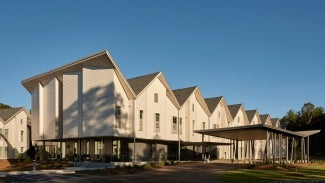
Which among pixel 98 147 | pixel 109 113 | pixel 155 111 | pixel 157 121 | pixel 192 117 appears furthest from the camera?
pixel 192 117

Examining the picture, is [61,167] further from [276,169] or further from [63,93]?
[276,169]

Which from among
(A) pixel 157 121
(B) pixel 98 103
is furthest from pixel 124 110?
(A) pixel 157 121

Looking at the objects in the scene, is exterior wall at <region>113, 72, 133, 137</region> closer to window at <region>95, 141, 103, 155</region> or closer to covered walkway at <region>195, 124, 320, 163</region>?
window at <region>95, 141, 103, 155</region>

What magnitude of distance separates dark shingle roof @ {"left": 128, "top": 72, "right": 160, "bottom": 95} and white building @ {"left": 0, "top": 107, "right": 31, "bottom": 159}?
24433 millimetres

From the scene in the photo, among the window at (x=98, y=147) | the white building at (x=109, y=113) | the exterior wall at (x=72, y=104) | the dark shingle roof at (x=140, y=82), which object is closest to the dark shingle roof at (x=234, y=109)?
the white building at (x=109, y=113)

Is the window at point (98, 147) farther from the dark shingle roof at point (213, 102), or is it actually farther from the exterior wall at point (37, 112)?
the dark shingle roof at point (213, 102)

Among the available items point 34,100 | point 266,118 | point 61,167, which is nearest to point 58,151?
point 34,100

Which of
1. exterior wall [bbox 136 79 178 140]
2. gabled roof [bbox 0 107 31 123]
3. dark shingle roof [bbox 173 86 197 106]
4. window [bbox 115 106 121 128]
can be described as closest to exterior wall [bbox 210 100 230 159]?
dark shingle roof [bbox 173 86 197 106]

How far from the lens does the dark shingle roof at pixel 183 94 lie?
5428cm

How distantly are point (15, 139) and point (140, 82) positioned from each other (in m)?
27.7

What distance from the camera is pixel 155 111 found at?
4878 cm

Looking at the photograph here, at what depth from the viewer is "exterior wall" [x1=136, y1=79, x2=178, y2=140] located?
46.6 metres

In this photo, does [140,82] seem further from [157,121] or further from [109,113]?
[109,113]

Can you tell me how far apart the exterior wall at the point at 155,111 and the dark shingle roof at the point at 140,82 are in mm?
565
